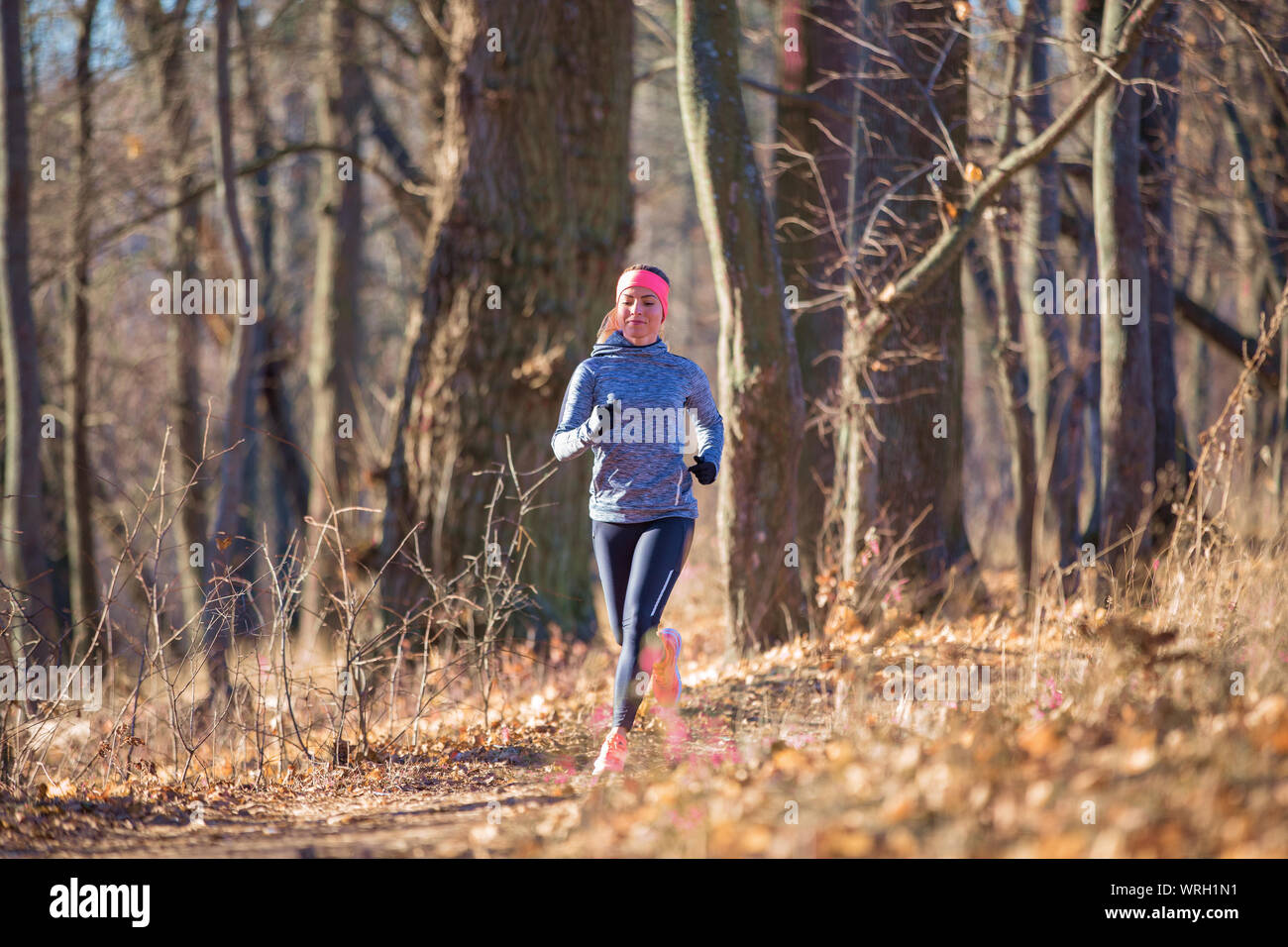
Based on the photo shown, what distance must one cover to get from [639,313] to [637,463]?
0.66 metres

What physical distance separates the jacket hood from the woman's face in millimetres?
30

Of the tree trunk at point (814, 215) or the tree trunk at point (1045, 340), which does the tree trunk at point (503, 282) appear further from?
the tree trunk at point (1045, 340)

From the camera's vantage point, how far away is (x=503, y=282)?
8414mm

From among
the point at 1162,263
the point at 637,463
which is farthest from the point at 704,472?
the point at 1162,263

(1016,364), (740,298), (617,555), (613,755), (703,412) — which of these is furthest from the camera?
(1016,364)

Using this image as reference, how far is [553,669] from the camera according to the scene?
788 cm

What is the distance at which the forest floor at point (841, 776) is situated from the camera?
11.0ft

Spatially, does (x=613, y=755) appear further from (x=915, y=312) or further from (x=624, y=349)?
(x=915, y=312)

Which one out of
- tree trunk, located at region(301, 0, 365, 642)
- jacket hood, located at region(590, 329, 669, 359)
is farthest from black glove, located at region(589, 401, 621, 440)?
tree trunk, located at region(301, 0, 365, 642)

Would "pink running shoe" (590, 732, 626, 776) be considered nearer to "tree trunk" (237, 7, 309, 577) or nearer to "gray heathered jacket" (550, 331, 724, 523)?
"gray heathered jacket" (550, 331, 724, 523)

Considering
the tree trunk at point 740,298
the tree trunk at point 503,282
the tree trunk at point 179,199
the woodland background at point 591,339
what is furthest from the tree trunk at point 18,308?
the tree trunk at point 740,298

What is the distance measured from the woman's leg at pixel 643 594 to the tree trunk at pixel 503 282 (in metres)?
3.56

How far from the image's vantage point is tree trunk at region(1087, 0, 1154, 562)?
27.3 feet
